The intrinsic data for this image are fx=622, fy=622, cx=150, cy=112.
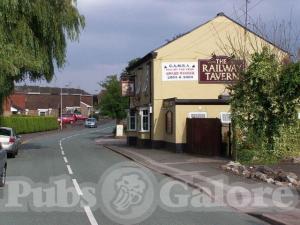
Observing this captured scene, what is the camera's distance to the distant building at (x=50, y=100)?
4968 inches

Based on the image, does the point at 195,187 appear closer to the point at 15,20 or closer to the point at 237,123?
the point at 237,123

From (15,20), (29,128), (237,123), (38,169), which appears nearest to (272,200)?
(38,169)

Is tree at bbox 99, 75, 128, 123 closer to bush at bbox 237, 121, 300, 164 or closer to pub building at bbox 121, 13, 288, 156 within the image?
pub building at bbox 121, 13, 288, 156

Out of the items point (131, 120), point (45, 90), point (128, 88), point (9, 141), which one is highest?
point (45, 90)

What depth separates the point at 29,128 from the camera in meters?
72.4

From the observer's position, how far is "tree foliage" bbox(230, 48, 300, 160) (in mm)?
25203

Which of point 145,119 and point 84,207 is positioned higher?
point 145,119

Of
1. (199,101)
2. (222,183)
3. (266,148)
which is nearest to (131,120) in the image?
(199,101)

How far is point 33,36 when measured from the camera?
32531 mm

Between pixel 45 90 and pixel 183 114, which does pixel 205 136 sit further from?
pixel 45 90

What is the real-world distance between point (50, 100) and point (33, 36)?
105 metres

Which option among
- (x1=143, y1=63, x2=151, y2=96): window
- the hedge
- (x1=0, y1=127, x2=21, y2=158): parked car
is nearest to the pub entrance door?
(x1=143, y1=63, x2=151, y2=96): window

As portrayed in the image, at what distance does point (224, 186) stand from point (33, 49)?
60.5 feet

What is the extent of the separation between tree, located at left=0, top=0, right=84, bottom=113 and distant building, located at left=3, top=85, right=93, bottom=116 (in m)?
80.9
